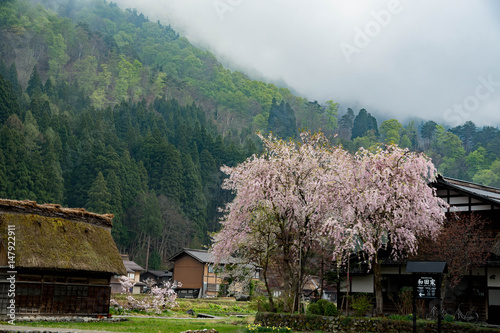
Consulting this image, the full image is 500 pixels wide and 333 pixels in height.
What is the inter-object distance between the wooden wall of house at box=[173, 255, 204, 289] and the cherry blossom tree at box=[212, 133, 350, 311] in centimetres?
3434

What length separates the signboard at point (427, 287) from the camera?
55.0 ft

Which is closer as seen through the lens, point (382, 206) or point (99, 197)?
point (382, 206)

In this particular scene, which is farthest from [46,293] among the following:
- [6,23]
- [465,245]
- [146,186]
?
[6,23]

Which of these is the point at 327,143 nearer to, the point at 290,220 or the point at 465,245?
the point at 290,220

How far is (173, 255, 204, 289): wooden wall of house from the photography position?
2333 inches

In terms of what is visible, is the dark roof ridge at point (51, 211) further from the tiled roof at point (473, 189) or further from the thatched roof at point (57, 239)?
the tiled roof at point (473, 189)

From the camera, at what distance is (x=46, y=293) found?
2272 centimetres

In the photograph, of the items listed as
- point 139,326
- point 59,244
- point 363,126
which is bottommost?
point 139,326

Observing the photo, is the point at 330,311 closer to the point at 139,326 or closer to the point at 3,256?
the point at 139,326

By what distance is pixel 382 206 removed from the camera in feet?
72.6

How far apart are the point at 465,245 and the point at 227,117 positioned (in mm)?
146970

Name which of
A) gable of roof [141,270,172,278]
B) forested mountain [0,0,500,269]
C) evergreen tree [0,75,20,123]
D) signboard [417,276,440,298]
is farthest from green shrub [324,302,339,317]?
evergreen tree [0,75,20,123]

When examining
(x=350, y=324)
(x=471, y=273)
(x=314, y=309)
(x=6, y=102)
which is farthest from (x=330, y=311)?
(x=6, y=102)

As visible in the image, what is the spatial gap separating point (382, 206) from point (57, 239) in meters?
15.0
